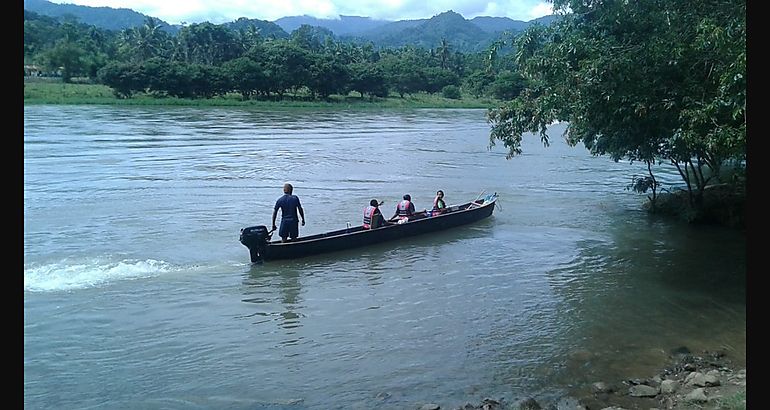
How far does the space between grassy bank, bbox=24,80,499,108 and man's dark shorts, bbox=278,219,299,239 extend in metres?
46.3

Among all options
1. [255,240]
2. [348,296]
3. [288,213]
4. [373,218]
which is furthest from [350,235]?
[348,296]

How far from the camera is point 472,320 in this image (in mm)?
11742

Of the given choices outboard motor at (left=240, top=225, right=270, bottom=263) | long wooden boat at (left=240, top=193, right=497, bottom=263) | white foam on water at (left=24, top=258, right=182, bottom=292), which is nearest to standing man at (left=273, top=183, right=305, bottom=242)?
long wooden boat at (left=240, top=193, right=497, bottom=263)

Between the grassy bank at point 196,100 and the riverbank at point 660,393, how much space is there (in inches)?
2043

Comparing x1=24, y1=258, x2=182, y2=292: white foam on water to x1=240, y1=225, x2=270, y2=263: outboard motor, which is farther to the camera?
x1=240, y1=225, x2=270, y2=263: outboard motor

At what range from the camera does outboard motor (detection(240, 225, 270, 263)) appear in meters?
14.5

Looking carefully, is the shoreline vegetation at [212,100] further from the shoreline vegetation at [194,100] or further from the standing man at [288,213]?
the standing man at [288,213]

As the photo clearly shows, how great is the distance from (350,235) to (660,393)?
9054mm

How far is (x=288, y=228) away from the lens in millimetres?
15227

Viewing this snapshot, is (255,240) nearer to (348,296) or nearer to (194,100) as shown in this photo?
(348,296)

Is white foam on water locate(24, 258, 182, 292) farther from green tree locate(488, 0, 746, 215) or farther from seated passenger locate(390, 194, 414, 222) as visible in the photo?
green tree locate(488, 0, 746, 215)
